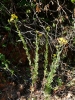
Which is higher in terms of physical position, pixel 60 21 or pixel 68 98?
pixel 60 21

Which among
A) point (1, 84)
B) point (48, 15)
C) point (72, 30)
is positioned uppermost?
point (48, 15)

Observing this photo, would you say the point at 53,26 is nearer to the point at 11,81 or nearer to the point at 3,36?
the point at 3,36

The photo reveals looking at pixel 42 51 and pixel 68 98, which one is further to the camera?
pixel 42 51

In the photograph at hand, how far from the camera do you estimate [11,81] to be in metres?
3.73

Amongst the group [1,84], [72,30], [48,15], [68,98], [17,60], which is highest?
[48,15]

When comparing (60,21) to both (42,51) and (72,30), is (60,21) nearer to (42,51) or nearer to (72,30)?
(72,30)

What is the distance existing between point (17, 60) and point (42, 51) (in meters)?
0.45

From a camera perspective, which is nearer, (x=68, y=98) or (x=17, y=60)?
(x=68, y=98)

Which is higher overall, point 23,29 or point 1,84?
point 23,29

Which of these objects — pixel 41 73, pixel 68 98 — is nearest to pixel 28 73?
pixel 41 73

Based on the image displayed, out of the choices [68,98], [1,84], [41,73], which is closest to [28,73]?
[41,73]

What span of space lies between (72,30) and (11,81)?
129cm

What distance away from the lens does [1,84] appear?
3645 mm

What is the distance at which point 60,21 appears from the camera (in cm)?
387
